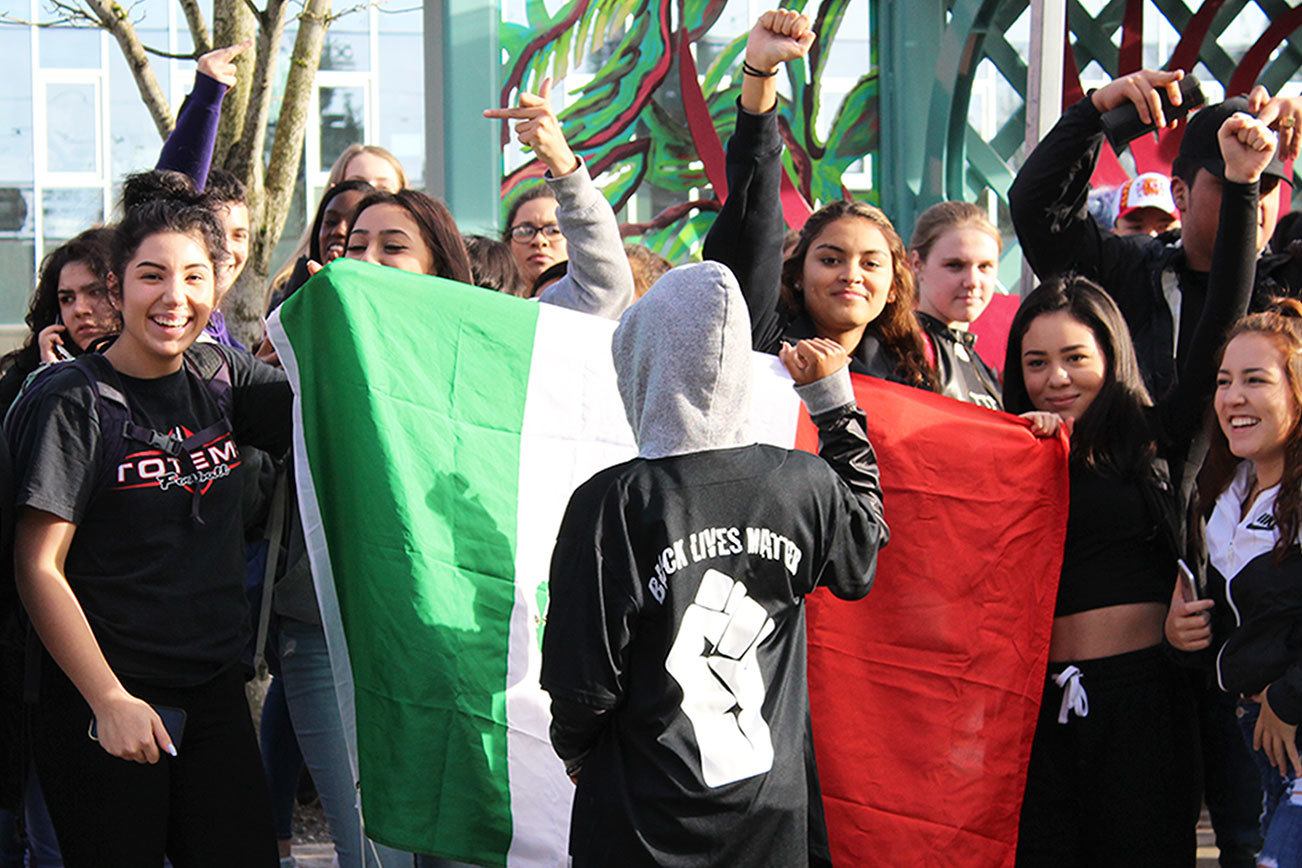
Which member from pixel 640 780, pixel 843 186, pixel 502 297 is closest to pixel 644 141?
pixel 843 186

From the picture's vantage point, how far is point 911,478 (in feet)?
11.6

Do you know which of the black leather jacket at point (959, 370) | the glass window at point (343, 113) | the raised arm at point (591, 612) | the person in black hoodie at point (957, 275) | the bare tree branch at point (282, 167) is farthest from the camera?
the glass window at point (343, 113)

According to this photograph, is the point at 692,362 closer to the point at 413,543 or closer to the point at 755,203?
the point at 413,543

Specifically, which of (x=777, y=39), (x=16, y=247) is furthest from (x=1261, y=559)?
(x=16, y=247)

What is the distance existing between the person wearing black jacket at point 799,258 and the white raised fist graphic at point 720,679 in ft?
3.48

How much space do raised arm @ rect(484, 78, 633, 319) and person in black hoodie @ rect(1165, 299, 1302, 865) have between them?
4.50ft

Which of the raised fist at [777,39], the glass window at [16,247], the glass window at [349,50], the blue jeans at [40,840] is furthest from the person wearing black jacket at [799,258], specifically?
the glass window at [16,247]

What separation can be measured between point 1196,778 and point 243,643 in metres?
2.07

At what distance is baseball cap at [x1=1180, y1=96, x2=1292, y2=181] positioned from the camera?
378 cm

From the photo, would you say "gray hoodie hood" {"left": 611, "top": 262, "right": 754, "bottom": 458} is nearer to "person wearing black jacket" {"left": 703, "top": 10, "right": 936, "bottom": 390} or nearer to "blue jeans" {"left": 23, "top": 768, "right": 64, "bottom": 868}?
"person wearing black jacket" {"left": 703, "top": 10, "right": 936, "bottom": 390}

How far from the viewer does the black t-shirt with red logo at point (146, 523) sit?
2.89 metres

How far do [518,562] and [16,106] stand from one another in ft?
39.2

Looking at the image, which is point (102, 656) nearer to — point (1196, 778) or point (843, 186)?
point (1196, 778)

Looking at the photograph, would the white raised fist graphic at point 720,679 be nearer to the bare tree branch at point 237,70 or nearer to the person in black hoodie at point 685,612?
the person in black hoodie at point 685,612
